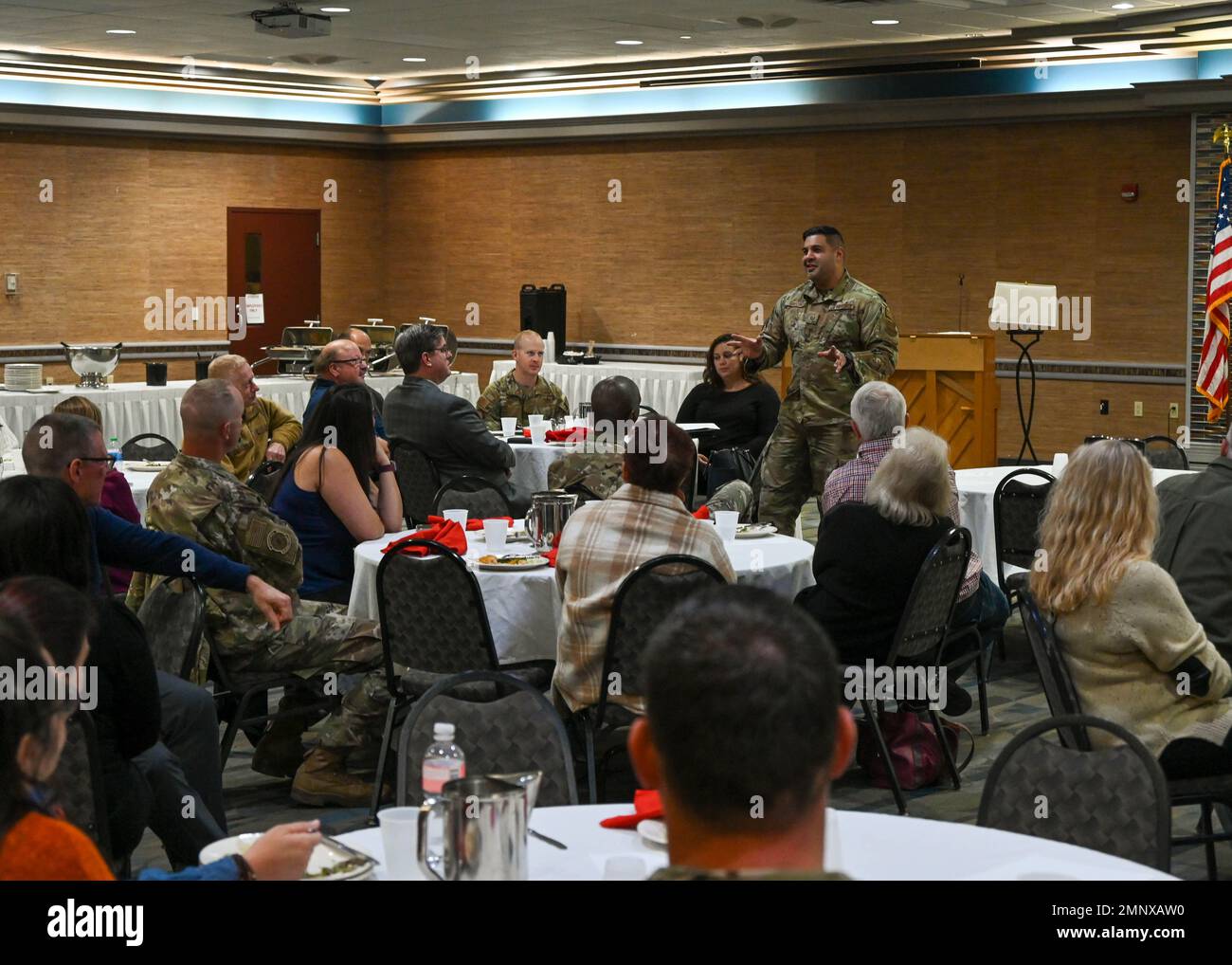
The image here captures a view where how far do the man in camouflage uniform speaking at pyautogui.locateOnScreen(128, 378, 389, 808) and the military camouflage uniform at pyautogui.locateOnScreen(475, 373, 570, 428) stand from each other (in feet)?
14.4

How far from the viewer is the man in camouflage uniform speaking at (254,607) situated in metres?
4.93

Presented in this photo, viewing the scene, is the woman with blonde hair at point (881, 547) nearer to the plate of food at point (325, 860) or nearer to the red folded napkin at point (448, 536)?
the red folded napkin at point (448, 536)

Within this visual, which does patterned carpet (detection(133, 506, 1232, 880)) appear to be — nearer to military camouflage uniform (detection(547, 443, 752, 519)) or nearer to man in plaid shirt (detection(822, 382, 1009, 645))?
man in plaid shirt (detection(822, 382, 1009, 645))

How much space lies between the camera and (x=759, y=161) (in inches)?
576

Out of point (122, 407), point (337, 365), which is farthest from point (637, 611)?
point (122, 407)

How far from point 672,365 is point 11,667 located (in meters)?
13.1

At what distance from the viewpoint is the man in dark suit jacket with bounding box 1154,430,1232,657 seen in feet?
14.0

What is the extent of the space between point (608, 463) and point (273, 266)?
34.1 ft

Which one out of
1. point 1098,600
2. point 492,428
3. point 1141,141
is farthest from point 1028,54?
point 1098,600

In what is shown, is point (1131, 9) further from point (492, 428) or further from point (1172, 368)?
point (492, 428)

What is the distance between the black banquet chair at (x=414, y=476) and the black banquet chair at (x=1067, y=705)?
158 inches

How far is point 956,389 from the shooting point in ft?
40.2

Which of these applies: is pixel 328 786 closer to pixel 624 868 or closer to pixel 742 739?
pixel 624 868

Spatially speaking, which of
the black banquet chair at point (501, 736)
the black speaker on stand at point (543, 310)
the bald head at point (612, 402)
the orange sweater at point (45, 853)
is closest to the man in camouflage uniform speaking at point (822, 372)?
the bald head at point (612, 402)
